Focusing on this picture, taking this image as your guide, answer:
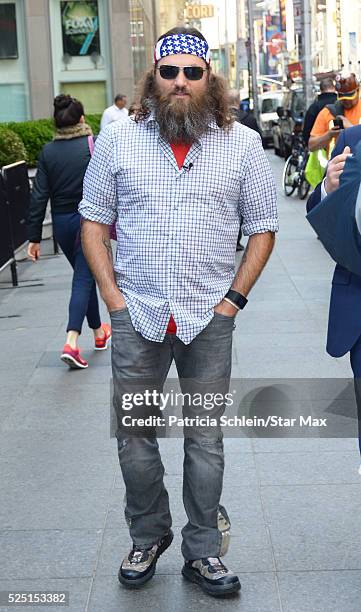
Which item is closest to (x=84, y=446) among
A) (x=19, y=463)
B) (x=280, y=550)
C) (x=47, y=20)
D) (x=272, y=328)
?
(x=19, y=463)

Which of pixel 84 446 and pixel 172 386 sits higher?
pixel 172 386

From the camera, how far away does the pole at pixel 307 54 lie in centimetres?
3482

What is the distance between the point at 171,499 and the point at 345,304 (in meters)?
1.60

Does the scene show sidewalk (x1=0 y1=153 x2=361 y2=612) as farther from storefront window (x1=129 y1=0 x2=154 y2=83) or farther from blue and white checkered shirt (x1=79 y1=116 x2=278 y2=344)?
storefront window (x1=129 y1=0 x2=154 y2=83)

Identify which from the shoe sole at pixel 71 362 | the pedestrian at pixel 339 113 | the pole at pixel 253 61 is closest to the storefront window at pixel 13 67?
the pedestrian at pixel 339 113

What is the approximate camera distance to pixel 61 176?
28.4ft

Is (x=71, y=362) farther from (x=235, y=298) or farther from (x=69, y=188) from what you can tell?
(x=235, y=298)

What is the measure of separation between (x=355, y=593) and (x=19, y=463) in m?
2.28

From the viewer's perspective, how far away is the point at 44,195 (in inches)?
339

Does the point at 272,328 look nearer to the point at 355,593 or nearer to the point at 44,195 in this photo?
the point at 44,195

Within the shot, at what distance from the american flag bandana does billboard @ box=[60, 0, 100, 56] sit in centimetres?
2576

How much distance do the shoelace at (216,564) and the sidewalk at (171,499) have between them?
0.11 meters

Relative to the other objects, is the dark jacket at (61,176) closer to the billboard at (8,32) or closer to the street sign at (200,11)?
the billboard at (8,32)

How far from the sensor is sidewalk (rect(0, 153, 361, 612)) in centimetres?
441
